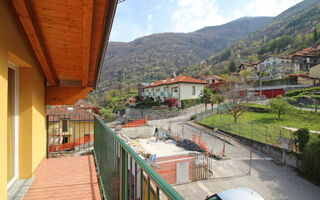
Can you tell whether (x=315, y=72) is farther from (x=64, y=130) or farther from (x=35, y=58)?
(x=35, y=58)

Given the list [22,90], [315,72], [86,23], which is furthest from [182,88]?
[86,23]

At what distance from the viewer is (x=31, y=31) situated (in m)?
2.27

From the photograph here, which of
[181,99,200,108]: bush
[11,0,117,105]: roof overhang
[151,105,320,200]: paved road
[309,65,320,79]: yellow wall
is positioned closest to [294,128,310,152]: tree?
[151,105,320,200]: paved road

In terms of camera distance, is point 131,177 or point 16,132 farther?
point 16,132

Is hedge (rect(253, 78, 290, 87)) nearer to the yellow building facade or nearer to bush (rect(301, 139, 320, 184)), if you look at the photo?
bush (rect(301, 139, 320, 184))


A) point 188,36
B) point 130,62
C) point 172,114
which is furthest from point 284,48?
point 188,36

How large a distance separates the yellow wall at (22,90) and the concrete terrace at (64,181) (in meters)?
0.31

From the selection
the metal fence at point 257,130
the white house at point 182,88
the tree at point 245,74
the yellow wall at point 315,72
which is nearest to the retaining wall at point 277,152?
the metal fence at point 257,130

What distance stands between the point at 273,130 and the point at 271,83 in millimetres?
24617

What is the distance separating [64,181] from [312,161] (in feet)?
40.2

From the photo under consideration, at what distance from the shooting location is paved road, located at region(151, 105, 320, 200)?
8219mm

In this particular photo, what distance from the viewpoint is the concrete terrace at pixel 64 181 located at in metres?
2.91

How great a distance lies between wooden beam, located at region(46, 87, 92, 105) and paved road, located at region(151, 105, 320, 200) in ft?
20.6

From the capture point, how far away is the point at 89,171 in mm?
3838
